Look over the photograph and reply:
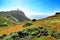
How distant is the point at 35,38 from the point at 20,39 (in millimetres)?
2327

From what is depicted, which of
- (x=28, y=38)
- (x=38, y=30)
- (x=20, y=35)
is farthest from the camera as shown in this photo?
(x=38, y=30)

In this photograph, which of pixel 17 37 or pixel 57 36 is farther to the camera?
pixel 57 36

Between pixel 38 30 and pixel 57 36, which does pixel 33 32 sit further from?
pixel 57 36

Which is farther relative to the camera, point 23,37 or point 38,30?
point 38,30

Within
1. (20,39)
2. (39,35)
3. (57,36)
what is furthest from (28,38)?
(57,36)

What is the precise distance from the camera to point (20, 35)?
25219 mm

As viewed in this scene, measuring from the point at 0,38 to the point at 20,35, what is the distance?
15.0 ft

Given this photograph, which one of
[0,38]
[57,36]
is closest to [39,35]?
[57,36]

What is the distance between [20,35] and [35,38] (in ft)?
7.35

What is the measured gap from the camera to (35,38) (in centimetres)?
2466

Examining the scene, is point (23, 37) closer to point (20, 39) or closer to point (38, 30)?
point (20, 39)

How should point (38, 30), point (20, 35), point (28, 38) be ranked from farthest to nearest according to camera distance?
1. point (38, 30)
2. point (20, 35)
3. point (28, 38)

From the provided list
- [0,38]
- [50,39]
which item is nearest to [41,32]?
[50,39]

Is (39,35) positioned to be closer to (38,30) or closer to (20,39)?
(38,30)
